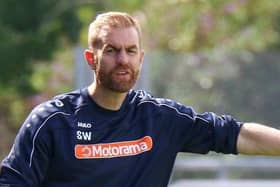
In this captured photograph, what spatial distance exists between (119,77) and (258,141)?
750 millimetres

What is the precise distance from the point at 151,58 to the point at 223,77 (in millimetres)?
927

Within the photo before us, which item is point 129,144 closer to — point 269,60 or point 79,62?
point 79,62

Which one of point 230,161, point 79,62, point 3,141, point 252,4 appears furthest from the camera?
point 3,141

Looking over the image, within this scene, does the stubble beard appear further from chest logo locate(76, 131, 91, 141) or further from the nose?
chest logo locate(76, 131, 91, 141)

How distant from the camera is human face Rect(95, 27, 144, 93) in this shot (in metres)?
5.75

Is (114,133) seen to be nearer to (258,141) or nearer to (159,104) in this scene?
(159,104)

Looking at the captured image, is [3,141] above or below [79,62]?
below

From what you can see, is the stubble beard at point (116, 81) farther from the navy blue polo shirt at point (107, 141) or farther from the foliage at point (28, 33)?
the foliage at point (28, 33)

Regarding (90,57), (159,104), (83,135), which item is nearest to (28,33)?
(159,104)

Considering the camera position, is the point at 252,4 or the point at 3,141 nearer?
the point at 252,4

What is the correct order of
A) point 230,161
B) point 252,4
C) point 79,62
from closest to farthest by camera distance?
point 79,62, point 230,161, point 252,4

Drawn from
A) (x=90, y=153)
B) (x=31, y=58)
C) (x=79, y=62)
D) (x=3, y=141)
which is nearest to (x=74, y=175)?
(x=90, y=153)

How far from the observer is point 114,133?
234 inches

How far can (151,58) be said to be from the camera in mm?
12680
